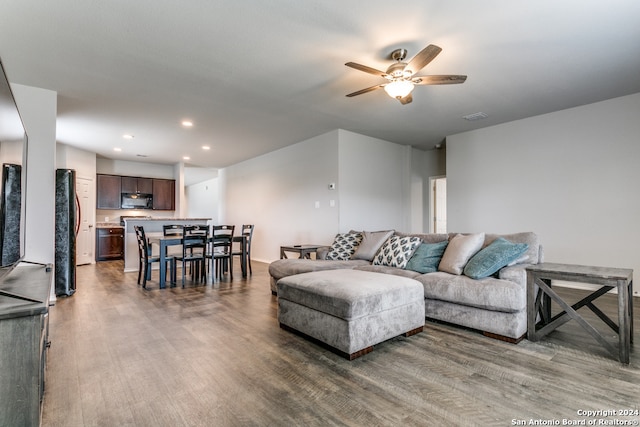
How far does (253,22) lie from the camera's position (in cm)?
256

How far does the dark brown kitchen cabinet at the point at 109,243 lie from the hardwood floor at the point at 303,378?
17.4ft

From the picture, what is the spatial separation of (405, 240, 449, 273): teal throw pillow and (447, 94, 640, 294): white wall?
95.5 inches

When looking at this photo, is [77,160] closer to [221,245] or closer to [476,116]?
[221,245]

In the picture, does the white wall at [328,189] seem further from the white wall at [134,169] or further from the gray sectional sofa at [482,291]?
the white wall at [134,169]

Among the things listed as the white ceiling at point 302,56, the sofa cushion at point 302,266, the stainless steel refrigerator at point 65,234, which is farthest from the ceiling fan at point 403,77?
the stainless steel refrigerator at point 65,234

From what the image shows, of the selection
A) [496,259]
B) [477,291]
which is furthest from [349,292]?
[496,259]

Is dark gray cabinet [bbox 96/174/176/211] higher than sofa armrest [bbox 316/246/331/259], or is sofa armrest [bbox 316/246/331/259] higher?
dark gray cabinet [bbox 96/174/176/211]

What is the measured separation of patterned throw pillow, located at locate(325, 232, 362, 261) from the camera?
4.37 meters

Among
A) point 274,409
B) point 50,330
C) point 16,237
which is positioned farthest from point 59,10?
point 274,409

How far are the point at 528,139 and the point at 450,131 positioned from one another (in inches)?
48.8

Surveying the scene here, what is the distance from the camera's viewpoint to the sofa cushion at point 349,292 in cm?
228

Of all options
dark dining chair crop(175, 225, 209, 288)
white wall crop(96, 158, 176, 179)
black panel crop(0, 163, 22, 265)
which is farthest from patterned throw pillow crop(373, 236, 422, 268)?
white wall crop(96, 158, 176, 179)

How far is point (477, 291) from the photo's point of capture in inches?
106

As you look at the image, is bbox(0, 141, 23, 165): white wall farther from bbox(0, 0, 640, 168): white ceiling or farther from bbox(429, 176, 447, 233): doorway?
bbox(429, 176, 447, 233): doorway
